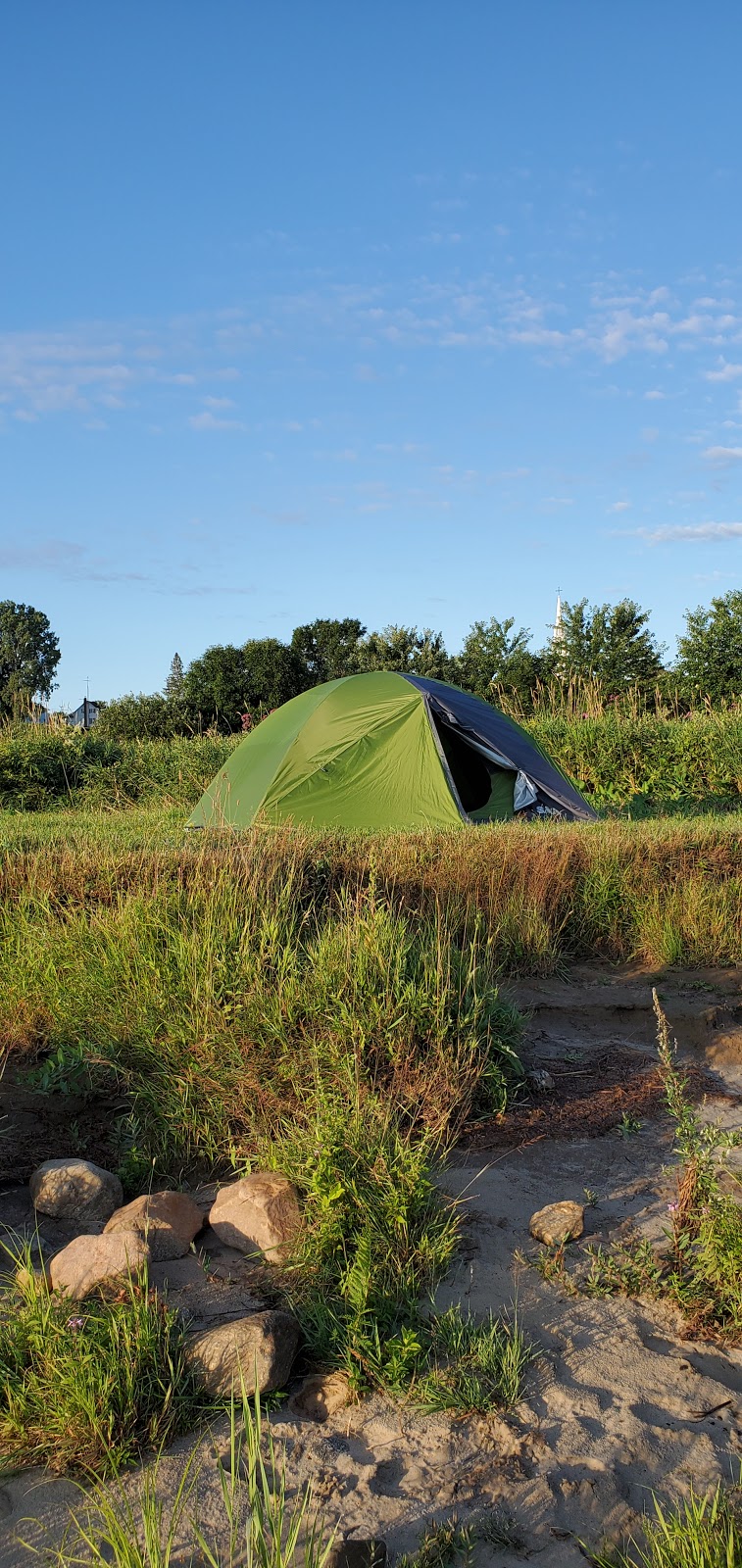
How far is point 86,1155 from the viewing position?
434cm

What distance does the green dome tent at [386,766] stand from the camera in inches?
421

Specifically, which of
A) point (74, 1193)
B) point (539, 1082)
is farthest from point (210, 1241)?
point (539, 1082)

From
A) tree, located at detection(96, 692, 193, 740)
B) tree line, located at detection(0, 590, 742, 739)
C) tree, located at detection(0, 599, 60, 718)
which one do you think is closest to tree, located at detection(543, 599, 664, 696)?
tree line, located at detection(0, 590, 742, 739)

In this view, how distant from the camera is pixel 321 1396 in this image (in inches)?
116

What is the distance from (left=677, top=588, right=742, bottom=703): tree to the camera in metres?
23.4

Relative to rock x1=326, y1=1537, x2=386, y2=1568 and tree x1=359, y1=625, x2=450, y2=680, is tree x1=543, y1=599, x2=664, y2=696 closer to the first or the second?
tree x1=359, y1=625, x2=450, y2=680

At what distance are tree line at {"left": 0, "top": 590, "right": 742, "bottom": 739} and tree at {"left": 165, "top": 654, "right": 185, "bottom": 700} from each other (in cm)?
6

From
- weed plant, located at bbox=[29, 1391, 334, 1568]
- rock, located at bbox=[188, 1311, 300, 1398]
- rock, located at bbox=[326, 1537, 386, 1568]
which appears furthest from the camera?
rock, located at bbox=[188, 1311, 300, 1398]

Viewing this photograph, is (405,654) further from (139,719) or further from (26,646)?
(26,646)

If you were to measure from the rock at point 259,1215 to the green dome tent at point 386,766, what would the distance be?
6.40 meters

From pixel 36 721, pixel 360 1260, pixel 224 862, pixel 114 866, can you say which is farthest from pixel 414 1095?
pixel 36 721

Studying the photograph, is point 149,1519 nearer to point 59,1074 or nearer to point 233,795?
point 59,1074

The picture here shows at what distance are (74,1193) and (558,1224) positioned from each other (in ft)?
5.32

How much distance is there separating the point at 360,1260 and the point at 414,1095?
1.06 metres
